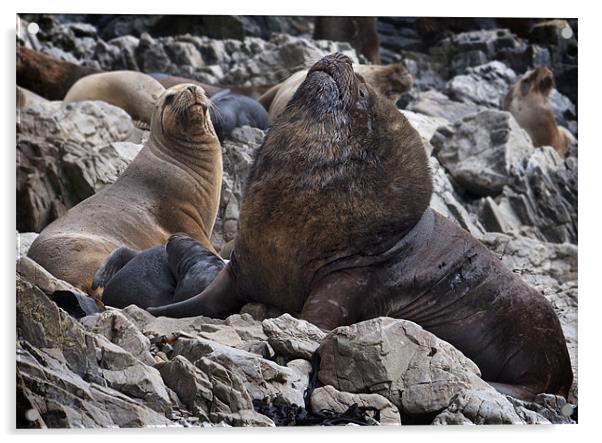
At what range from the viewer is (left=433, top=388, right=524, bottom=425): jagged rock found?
260 inches

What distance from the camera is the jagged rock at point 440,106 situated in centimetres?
861

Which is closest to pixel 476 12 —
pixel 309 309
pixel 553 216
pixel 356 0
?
pixel 356 0

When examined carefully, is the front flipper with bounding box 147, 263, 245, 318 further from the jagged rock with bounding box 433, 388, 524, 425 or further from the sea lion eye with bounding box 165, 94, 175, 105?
the sea lion eye with bounding box 165, 94, 175, 105

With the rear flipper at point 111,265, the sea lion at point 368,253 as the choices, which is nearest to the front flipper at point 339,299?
the sea lion at point 368,253

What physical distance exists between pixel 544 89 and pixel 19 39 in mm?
2705

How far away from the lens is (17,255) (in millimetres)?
6922

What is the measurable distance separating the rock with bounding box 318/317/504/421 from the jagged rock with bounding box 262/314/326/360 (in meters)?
0.09

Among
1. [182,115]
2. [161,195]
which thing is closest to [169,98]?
[182,115]

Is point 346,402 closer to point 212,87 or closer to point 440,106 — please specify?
point 440,106

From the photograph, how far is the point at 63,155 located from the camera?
27.4ft

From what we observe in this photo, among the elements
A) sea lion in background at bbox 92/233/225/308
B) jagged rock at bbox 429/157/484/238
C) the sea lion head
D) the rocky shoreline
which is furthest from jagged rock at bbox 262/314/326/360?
the sea lion head

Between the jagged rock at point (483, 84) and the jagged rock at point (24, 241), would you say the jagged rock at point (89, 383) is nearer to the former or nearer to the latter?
the jagged rock at point (24, 241)

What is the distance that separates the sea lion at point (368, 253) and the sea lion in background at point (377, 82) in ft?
1.91

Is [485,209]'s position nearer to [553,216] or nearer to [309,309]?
[553,216]
